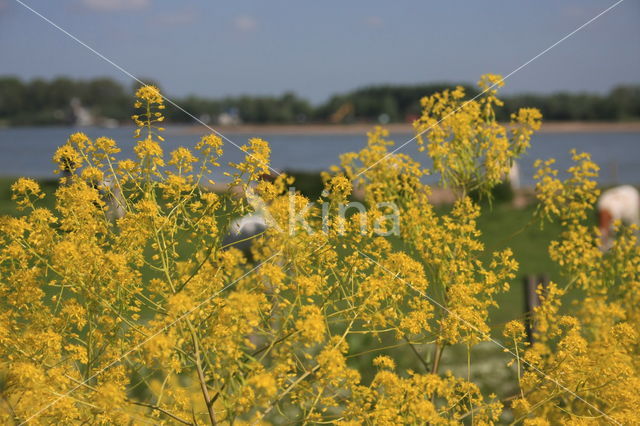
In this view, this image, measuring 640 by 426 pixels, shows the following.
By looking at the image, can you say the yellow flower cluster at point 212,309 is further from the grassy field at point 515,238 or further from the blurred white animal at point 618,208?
the blurred white animal at point 618,208

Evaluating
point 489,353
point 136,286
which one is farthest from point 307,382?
point 489,353

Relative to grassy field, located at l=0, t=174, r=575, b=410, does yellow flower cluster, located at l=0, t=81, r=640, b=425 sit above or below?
above

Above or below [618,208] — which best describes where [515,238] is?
below

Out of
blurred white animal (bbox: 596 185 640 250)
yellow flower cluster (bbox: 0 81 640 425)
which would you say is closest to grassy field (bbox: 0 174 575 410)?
yellow flower cluster (bbox: 0 81 640 425)

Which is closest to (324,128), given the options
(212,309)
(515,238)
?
(515,238)

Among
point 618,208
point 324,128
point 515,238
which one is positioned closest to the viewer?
point 618,208

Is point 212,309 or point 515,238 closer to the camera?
point 212,309

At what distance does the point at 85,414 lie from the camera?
287 centimetres

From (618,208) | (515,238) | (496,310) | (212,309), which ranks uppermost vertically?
(212,309)

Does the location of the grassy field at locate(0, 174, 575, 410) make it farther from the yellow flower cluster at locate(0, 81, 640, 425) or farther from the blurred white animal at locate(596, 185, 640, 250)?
the blurred white animal at locate(596, 185, 640, 250)

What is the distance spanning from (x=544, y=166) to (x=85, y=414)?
275 cm

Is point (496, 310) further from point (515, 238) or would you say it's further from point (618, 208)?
point (618, 208)

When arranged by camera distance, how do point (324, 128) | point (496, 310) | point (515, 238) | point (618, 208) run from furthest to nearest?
point (324, 128)
point (515, 238)
point (618, 208)
point (496, 310)

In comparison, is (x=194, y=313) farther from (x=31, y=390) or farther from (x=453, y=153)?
(x=453, y=153)
